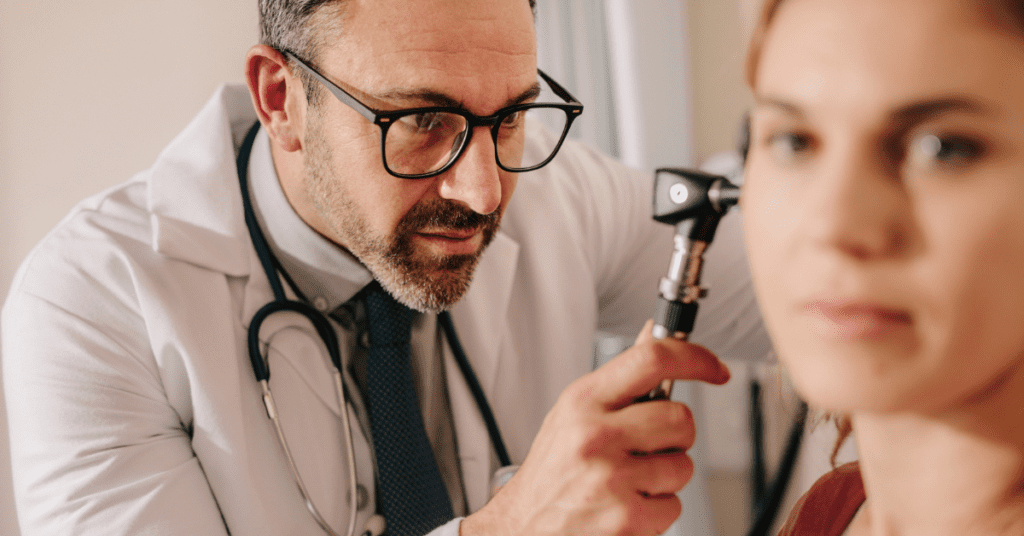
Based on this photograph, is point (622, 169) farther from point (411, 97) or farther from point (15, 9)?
point (15, 9)

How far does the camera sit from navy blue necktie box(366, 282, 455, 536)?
3.18 ft

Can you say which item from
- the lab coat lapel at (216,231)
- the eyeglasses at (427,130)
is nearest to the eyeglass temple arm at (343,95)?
the eyeglasses at (427,130)

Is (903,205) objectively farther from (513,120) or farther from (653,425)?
(513,120)

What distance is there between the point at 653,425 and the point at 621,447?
0.14 ft

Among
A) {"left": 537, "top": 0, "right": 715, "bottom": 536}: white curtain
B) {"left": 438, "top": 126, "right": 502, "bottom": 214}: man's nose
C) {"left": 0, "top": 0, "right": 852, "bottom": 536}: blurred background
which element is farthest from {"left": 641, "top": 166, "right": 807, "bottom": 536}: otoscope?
{"left": 537, "top": 0, "right": 715, "bottom": 536}: white curtain

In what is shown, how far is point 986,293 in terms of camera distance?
39 cm

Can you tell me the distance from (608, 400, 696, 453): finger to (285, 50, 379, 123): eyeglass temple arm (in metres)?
Result: 0.45

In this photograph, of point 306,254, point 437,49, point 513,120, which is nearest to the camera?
point 437,49

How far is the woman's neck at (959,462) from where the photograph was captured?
451 mm

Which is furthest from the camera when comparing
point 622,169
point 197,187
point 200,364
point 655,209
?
point 622,169

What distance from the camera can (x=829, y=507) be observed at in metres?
0.63

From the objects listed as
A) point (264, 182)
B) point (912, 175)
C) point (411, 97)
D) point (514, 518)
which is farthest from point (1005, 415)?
point (264, 182)

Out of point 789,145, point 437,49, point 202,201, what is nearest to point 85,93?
point 202,201

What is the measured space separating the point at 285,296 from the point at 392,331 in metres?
0.16
